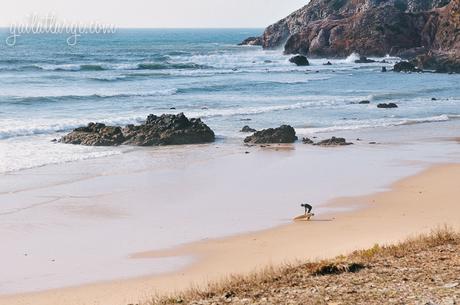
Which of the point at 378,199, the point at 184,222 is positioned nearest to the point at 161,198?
the point at 184,222

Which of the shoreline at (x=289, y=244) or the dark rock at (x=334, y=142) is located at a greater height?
the shoreline at (x=289, y=244)

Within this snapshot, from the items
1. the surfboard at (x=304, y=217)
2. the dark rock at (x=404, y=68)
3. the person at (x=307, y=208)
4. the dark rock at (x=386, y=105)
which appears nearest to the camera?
the surfboard at (x=304, y=217)

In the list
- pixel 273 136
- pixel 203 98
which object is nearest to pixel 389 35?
pixel 203 98

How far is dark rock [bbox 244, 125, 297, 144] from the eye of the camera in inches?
1146

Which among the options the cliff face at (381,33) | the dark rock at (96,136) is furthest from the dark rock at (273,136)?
the cliff face at (381,33)

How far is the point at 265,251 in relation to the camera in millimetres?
14148

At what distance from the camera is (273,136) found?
96.1 ft

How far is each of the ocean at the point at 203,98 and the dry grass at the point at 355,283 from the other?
46.6ft

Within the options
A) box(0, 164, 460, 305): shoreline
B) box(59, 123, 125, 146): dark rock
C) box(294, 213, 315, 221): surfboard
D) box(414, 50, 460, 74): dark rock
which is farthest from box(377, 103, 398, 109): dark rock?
box(414, 50, 460, 74): dark rock

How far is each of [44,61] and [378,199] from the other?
71.0 meters

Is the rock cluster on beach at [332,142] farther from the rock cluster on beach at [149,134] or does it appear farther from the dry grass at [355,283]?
the dry grass at [355,283]

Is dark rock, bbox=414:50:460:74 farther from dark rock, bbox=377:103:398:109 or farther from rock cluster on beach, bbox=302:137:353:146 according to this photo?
rock cluster on beach, bbox=302:137:353:146

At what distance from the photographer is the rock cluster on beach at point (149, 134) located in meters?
29.0

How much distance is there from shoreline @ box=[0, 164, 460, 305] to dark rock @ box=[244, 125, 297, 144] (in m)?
9.80
